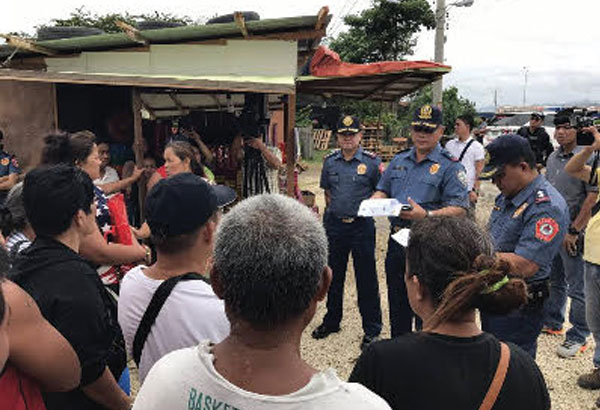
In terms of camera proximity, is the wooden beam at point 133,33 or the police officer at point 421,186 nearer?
the police officer at point 421,186

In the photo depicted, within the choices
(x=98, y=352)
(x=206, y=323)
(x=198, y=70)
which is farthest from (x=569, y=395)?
(x=198, y=70)

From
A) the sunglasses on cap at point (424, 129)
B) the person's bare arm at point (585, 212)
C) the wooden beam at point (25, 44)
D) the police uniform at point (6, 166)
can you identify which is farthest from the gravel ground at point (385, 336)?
the wooden beam at point (25, 44)

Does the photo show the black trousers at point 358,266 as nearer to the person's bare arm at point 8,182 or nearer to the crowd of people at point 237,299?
the crowd of people at point 237,299

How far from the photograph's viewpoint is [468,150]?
6.76 meters

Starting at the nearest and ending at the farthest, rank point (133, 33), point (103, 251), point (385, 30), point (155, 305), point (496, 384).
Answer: point (496, 384), point (155, 305), point (103, 251), point (133, 33), point (385, 30)

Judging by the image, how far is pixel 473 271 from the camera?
1475 millimetres

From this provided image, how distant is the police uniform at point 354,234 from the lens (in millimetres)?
4414

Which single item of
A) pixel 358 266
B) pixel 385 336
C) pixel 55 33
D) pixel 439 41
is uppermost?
pixel 439 41

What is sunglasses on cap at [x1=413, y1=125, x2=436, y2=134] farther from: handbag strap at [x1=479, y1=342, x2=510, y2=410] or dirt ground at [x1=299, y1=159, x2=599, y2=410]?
handbag strap at [x1=479, y1=342, x2=510, y2=410]

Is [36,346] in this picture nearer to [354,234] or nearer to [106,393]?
[106,393]

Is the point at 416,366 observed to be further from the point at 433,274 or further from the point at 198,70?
the point at 198,70

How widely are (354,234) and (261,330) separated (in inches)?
139

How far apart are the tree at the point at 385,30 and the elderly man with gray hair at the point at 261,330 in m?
24.8

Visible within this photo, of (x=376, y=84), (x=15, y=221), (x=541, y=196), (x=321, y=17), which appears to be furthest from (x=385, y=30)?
(x=15, y=221)
